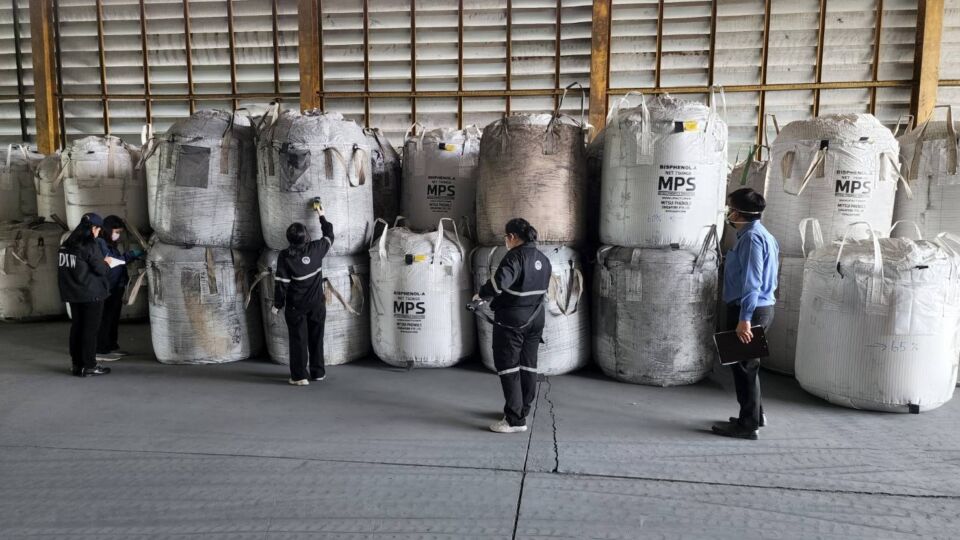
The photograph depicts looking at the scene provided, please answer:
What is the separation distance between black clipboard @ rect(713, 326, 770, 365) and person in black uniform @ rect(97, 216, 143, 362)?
4.11m

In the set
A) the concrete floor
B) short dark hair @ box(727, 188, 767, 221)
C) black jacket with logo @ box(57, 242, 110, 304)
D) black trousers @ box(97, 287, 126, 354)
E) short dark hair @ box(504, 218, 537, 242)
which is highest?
short dark hair @ box(727, 188, 767, 221)

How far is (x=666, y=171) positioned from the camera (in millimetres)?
3719

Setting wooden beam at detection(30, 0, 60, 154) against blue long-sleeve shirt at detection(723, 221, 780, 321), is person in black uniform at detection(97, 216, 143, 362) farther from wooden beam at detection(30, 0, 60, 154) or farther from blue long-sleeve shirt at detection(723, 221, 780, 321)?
blue long-sleeve shirt at detection(723, 221, 780, 321)

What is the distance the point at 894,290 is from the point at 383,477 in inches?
111

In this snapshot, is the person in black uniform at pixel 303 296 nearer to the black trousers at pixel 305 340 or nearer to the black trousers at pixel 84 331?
the black trousers at pixel 305 340

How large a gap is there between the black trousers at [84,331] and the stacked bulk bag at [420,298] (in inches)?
73.9

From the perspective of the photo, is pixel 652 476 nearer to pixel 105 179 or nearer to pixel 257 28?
pixel 105 179

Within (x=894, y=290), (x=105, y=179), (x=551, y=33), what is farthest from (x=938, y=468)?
(x=105, y=179)

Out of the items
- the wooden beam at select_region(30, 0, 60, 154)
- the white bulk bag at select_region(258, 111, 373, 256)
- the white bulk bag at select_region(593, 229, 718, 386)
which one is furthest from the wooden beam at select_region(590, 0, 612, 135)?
the wooden beam at select_region(30, 0, 60, 154)

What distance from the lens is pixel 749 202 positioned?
9.66 feet

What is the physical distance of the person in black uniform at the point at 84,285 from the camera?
3.96m

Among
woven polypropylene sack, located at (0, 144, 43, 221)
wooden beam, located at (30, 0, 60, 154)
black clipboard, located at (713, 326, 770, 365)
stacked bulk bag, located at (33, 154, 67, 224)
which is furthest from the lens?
wooden beam, located at (30, 0, 60, 154)

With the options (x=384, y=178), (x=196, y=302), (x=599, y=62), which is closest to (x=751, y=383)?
(x=384, y=178)

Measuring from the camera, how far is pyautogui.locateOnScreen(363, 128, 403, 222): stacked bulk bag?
4876 millimetres
